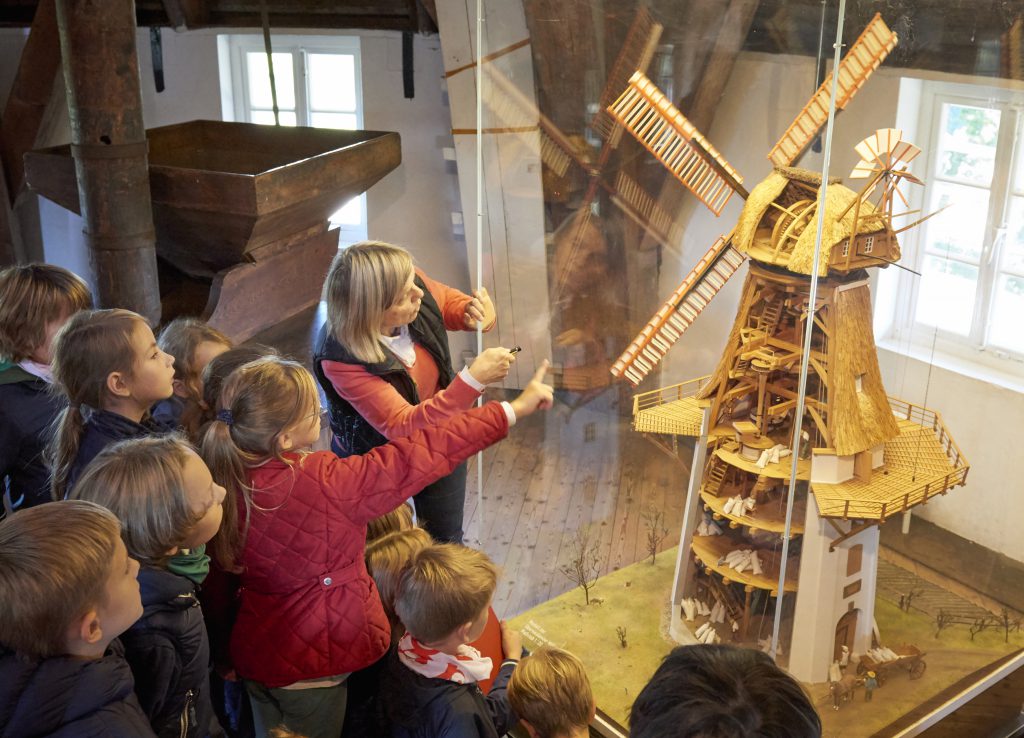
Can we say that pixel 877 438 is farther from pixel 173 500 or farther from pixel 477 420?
pixel 173 500

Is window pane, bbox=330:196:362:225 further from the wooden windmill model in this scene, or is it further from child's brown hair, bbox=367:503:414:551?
child's brown hair, bbox=367:503:414:551

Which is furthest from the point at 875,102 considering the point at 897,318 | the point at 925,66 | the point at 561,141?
the point at 561,141

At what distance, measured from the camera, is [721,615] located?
2.60 meters

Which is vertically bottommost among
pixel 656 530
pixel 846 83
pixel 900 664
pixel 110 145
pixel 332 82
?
pixel 900 664

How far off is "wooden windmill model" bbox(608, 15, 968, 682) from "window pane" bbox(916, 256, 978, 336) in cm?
9

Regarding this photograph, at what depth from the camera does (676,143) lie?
233cm

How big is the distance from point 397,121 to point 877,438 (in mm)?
3331

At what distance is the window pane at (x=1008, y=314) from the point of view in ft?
6.75

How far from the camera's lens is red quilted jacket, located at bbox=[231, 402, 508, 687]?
5.92 ft

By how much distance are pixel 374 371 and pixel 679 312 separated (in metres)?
0.79

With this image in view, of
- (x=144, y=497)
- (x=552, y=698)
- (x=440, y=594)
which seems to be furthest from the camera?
(x=552, y=698)

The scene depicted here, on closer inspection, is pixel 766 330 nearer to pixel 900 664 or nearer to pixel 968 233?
pixel 968 233

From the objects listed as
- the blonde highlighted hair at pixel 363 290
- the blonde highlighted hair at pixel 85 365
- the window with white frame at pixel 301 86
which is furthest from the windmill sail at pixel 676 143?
the window with white frame at pixel 301 86

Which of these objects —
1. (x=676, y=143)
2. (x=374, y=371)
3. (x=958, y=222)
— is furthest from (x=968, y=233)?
(x=374, y=371)
